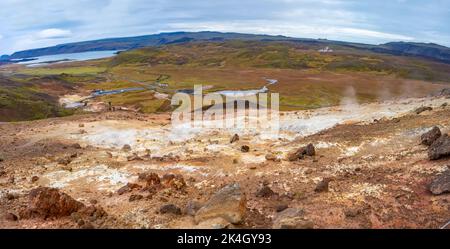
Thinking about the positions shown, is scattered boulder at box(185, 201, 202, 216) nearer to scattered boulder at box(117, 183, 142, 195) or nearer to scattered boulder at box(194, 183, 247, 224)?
scattered boulder at box(194, 183, 247, 224)

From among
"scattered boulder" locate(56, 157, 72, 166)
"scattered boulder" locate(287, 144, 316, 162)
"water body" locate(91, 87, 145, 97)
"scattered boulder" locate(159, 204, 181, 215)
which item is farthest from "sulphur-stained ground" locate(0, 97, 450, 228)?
"water body" locate(91, 87, 145, 97)

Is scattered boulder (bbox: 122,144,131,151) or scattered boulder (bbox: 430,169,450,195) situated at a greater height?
scattered boulder (bbox: 430,169,450,195)

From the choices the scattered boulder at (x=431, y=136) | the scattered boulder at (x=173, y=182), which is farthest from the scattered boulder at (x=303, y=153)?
the scattered boulder at (x=173, y=182)

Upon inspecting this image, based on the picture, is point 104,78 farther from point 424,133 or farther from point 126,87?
point 424,133

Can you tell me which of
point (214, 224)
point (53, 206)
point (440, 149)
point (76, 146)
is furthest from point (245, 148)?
point (214, 224)

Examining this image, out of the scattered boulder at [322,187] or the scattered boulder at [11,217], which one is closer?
the scattered boulder at [11,217]

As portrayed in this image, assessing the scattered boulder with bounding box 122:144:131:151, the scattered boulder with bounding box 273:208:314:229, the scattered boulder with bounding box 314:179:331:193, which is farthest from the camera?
the scattered boulder with bounding box 122:144:131:151

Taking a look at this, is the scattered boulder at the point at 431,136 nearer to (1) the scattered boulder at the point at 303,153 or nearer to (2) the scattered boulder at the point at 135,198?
(1) the scattered boulder at the point at 303,153
